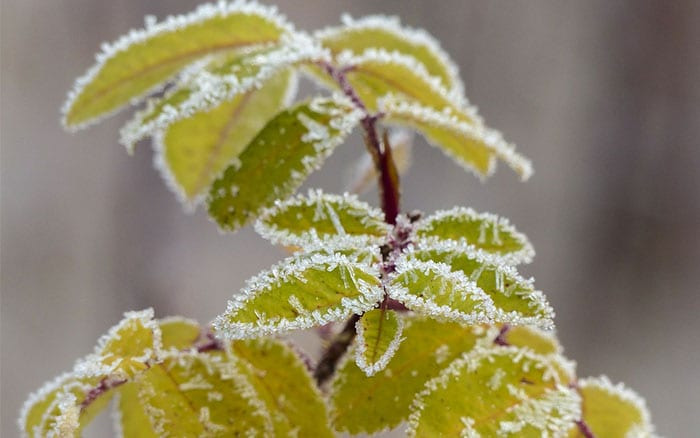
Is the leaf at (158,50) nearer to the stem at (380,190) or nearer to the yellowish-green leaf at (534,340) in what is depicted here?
the stem at (380,190)

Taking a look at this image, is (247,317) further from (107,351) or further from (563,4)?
(563,4)

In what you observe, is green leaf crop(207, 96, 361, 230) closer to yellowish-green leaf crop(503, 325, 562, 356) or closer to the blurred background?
yellowish-green leaf crop(503, 325, 562, 356)

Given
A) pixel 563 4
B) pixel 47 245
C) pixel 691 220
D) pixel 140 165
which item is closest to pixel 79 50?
pixel 140 165

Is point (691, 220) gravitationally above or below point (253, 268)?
above

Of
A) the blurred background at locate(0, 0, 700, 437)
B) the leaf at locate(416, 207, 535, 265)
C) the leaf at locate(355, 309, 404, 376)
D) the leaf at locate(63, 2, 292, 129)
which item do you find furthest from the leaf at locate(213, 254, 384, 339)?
the blurred background at locate(0, 0, 700, 437)

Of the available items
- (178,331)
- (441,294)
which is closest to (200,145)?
(178,331)

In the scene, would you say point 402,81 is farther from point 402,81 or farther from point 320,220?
point 320,220
